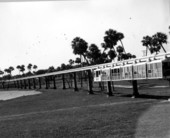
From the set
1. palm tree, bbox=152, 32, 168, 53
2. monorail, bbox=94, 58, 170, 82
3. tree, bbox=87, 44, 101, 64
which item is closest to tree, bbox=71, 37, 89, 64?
tree, bbox=87, 44, 101, 64

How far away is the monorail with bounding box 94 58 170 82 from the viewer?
2825cm

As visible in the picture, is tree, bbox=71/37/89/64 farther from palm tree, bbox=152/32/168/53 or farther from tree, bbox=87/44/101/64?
palm tree, bbox=152/32/168/53

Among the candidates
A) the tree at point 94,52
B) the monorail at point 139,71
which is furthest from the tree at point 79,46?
the monorail at point 139,71

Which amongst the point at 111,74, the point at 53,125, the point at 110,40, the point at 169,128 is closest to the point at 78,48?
the point at 110,40

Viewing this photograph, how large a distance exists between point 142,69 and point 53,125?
15.4 m

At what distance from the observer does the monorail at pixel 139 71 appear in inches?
1112

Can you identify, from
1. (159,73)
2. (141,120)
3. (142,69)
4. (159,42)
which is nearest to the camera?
(141,120)

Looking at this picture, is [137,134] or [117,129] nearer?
[137,134]

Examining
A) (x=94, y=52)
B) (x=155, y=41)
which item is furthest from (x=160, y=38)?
(x=94, y=52)

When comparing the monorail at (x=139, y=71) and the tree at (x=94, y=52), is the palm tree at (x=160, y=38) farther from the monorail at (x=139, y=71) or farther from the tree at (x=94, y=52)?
the monorail at (x=139, y=71)

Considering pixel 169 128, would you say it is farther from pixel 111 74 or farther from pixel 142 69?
pixel 111 74

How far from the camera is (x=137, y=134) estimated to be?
47.2ft

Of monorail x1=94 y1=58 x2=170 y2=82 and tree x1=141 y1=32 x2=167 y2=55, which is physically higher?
tree x1=141 y1=32 x2=167 y2=55

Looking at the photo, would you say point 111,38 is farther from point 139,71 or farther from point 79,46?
point 139,71
